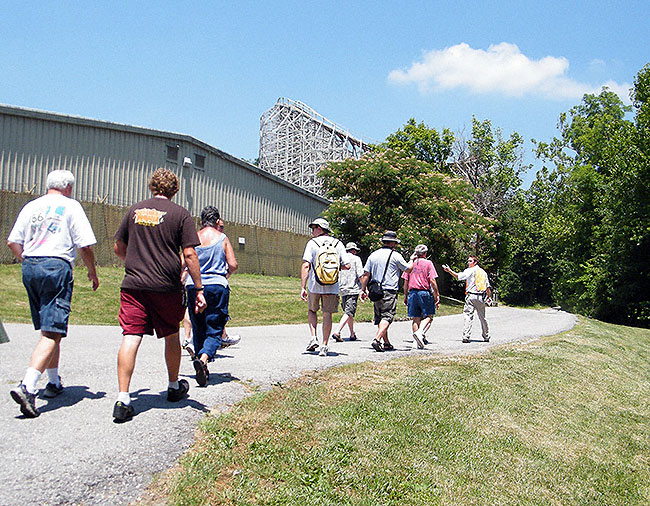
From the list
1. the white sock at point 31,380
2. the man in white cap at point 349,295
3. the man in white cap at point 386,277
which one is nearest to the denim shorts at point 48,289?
the white sock at point 31,380

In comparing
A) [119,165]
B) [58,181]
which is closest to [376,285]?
[58,181]

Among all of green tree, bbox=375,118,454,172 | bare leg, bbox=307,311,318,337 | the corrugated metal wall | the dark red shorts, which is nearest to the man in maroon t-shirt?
the dark red shorts

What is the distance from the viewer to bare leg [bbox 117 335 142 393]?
4.89 metres

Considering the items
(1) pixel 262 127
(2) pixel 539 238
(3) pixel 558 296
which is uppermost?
(1) pixel 262 127

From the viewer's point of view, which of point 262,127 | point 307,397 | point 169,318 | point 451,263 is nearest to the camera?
point 169,318

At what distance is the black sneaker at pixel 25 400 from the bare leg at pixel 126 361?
2.07 ft

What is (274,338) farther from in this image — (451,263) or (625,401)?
(451,263)

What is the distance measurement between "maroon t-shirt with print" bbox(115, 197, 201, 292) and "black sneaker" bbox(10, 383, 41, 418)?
1.05 meters

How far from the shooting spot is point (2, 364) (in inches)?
268

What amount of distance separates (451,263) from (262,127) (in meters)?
40.9

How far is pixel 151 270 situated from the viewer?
5.02m

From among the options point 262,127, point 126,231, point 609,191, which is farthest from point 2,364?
point 262,127

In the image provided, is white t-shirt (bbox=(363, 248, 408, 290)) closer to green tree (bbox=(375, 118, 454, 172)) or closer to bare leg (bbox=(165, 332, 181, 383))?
bare leg (bbox=(165, 332, 181, 383))

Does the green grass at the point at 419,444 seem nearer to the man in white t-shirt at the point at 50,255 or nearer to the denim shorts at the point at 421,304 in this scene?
the man in white t-shirt at the point at 50,255
